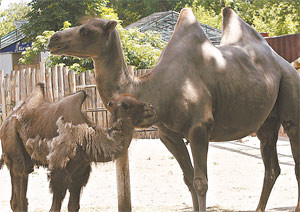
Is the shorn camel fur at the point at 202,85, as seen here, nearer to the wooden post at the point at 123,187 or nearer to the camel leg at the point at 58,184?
the wooden post at the point at 123,187

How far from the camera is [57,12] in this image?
2206 centimetres

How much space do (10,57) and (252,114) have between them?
30.6m

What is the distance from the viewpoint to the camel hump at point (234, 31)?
5.91 metres

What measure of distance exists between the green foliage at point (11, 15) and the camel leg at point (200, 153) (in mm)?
52983

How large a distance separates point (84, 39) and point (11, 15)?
208 ft

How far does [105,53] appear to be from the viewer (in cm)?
449

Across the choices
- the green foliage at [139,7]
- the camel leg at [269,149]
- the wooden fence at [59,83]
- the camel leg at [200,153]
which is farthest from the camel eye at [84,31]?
the green foliage at [139,7]

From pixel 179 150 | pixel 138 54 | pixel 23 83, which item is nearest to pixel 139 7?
pixel 138 54

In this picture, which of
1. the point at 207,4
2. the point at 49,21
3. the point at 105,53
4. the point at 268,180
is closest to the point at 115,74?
the point at 105,53

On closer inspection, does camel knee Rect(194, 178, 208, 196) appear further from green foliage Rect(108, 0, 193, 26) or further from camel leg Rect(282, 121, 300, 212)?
green foliage Rect(108, 0, 193, 26)

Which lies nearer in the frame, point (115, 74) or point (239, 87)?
point (115, 74)

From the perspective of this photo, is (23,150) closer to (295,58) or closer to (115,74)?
(115,74)

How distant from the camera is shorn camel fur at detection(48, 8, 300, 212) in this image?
178 inches

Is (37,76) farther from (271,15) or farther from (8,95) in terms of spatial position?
(271,15)
